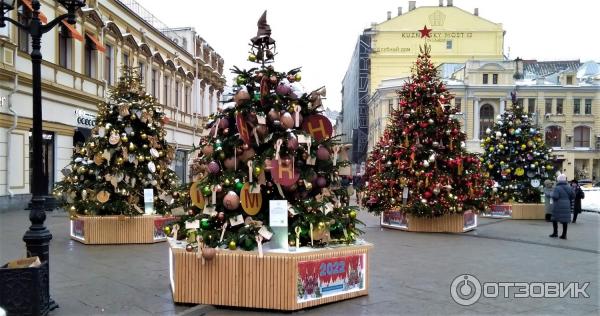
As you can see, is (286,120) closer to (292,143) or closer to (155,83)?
(292,143)

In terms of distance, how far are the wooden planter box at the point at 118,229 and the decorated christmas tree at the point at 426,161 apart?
6.71 m

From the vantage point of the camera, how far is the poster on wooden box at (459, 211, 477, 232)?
52.4 feet

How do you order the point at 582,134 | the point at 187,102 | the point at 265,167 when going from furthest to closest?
the point at 582,134
the point at 187,102
the point at 265,167

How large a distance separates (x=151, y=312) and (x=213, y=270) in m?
0.90

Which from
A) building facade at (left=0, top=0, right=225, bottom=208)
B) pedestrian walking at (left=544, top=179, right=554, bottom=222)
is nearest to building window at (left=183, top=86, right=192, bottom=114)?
building facade at (left=0, top=0, right=225, bottom=208)

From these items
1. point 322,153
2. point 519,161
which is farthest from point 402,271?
point 519,161

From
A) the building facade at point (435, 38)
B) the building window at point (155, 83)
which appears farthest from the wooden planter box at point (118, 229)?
the building facade at point (435, 38)

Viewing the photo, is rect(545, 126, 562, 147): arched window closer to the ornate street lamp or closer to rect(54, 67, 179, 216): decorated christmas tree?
rect(54, 67, 179, 216): decorated christmas tree

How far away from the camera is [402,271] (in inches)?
375

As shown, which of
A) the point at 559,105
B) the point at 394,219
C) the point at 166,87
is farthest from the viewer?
the point at 559,105

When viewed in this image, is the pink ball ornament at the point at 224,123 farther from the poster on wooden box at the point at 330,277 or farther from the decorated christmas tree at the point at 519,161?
the decorated christmas tree at the point at 519,161

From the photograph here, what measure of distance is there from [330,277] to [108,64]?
2467 centimetres

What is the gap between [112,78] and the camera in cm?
2897

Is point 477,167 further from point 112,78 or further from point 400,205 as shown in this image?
point 112,78
